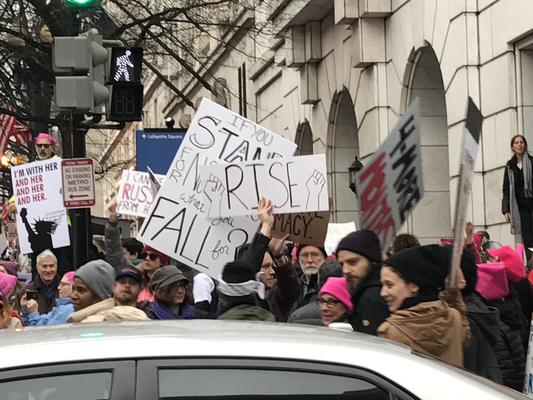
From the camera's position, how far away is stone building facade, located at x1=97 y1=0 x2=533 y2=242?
46.9 feet

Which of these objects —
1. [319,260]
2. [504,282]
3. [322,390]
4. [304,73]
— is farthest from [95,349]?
[304,73]

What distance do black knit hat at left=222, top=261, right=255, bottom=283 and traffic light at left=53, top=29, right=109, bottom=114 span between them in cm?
460

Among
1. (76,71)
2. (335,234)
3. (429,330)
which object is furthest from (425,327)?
(335,234)

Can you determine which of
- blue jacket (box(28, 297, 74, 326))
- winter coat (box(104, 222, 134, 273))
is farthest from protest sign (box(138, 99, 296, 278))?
winter coat (box(104, 222, 134, 273))

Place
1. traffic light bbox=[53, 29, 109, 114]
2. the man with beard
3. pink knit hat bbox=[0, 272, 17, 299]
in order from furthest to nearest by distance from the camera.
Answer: traffic light bbox=[53, 29, 109, 114] → pink knit hat bbox=[0, 272, 17, 299] → the man with beard

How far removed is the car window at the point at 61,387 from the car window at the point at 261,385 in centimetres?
18

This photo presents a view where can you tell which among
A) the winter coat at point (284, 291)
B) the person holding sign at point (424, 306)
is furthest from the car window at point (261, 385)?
the winter coat at point (284, 291)

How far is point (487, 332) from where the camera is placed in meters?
5.92

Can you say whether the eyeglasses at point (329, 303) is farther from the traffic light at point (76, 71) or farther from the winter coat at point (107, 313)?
the traffic light at point (76, 71)

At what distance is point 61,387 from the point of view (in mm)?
3248

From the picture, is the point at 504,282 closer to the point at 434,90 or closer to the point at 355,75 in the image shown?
the point at 434,90

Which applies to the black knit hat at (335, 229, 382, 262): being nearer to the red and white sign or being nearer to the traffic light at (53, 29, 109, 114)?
the traffic light at (53, 29, 109, 114)

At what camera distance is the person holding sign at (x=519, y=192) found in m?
12.5

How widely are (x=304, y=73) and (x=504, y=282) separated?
1846cm
